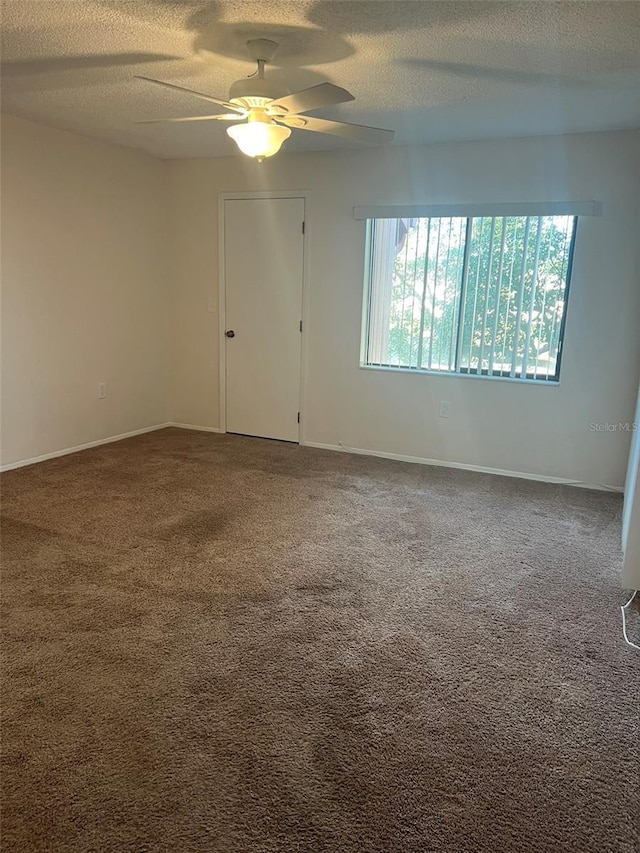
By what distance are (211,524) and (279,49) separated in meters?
2.38

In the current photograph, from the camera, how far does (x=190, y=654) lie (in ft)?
6.99

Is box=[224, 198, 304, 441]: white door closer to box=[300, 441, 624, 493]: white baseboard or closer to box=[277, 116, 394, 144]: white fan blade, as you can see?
box=[300, 441, 624, 493]: white baseboard

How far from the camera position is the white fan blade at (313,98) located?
7.24 ft

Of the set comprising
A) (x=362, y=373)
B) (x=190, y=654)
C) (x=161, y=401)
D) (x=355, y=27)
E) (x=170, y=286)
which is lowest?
(x=190, y=654)

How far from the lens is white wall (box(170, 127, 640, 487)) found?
151 inches

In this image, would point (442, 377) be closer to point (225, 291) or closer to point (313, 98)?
point (225, 291)

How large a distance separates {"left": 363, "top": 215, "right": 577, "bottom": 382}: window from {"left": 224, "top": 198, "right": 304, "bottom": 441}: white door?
0.67 metres

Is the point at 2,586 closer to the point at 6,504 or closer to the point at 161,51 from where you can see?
the point at 6,504

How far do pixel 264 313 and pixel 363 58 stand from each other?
2546 mm

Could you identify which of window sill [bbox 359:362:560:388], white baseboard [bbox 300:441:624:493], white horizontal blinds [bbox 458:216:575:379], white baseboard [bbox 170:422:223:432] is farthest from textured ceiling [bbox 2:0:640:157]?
white baseboard [bbox 170:422:223:432]

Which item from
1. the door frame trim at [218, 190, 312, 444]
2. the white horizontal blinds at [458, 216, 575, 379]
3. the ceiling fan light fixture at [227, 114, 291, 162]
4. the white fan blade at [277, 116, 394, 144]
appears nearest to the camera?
the ceiling fan light fixture at [227, 114, 291, 162]

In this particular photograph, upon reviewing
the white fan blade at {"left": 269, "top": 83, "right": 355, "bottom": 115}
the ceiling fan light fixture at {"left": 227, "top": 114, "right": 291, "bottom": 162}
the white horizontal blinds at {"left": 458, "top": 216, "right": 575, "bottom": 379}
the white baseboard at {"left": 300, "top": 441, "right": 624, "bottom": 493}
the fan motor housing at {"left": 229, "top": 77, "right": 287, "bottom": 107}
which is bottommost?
the white baseboard at {"left": 300, "top": 441, "right": 624, "bottom": 493}

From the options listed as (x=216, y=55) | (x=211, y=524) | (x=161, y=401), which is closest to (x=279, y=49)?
(x=216, y=55)

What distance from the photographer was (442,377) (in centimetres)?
443
